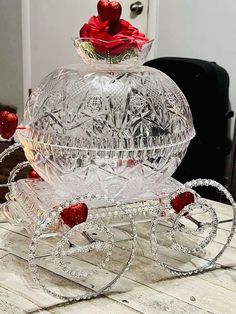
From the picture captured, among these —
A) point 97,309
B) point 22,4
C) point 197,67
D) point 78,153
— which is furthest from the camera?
point 22,4

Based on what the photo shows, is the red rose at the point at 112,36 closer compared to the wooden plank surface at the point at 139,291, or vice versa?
the wooden plank surface at the point at 139,291

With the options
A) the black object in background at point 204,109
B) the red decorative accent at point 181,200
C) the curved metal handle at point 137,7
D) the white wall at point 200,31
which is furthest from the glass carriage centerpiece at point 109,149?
the curved metal handle at point 137,7

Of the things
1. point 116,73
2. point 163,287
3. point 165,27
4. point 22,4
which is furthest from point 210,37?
point 163,287

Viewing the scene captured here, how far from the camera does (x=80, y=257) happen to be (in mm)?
861

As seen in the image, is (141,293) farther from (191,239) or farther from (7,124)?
(7,124)

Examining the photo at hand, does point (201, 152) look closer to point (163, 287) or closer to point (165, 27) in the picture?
point (165, 27)

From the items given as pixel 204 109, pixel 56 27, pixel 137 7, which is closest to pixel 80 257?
pixel 204 109

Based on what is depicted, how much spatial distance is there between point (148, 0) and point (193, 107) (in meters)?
0.73

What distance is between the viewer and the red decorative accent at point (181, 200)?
0.82 m

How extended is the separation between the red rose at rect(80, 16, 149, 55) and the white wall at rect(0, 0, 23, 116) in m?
2.07

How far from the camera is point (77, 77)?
0.87 m

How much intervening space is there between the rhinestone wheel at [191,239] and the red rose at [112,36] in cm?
26

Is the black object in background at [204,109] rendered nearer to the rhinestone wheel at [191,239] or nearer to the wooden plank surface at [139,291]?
the rhinestone wheel at [191,239]

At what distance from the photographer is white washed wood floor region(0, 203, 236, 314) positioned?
71 centimetres
